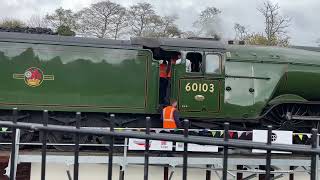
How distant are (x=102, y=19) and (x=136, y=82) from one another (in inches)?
1429

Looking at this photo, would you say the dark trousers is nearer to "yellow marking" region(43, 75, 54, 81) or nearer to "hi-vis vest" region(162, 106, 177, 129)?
"hi-vis vest" region(162, 106, 177, 129)

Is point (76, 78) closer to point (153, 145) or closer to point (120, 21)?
point (153, 145)

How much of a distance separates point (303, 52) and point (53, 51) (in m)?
6.55

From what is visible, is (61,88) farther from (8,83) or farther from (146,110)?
(146,110)

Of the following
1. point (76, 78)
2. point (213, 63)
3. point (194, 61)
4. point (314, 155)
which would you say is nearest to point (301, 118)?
point (213, 63)

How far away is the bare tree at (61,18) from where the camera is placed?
46.6m

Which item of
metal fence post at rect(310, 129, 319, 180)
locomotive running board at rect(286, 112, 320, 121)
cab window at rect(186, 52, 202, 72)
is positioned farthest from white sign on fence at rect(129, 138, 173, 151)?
metal fence post at rect(310, 129, 319, 180)

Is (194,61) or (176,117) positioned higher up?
(194,61)

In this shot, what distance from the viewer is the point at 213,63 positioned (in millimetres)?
11656

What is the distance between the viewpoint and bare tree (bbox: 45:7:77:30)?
153 feet

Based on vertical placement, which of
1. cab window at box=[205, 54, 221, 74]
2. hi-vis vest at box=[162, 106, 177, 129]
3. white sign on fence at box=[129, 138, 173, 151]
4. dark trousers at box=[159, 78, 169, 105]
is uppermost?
cab window at box=[205, 54, 221, 74]

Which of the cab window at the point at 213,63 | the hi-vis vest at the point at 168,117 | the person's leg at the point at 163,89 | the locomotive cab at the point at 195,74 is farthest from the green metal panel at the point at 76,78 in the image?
the cab window at the point at 213,63

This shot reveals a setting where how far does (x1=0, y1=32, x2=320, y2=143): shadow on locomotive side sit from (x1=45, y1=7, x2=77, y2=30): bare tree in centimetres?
3562

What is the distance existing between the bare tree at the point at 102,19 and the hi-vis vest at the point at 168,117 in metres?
34.9
